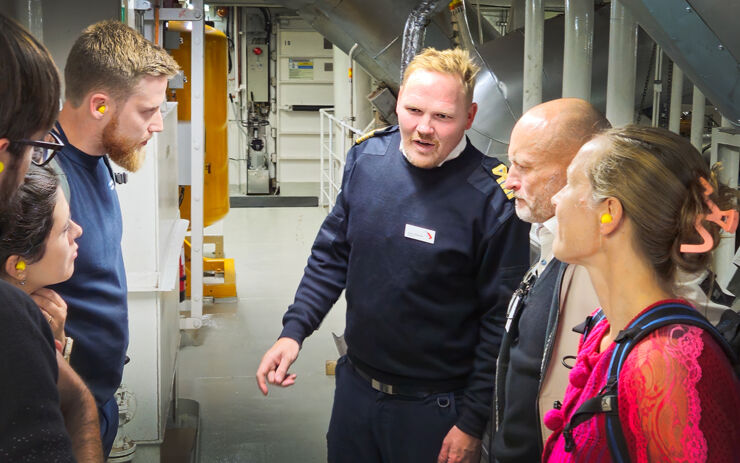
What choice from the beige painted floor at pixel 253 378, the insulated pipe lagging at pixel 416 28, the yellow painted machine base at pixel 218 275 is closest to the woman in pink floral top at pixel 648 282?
the beige painted floor at pixel 253 378

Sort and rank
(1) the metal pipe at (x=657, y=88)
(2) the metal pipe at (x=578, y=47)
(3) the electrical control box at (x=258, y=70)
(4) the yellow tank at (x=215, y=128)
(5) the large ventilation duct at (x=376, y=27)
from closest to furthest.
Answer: (2) the metal pipe at (x=578, y=47) < (1) the metal pipe at (x=657, y=88) < (5) the large ventilation duct at (x=376, y=27) < (4) the yellow tank at (x=215, y=128) < (3) the electrical control box at (x=258, y=70)

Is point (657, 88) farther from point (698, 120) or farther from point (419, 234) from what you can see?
point (419, 234)

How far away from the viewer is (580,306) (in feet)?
5.18

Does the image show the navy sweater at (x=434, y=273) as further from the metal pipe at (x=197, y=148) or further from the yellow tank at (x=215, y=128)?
the yellow tank at (x=215, y=128)

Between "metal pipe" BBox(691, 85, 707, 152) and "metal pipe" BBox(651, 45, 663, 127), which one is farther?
"metal pipe" BBox(651, 45, 663, 127)

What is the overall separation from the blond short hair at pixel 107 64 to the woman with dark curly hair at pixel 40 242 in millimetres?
558

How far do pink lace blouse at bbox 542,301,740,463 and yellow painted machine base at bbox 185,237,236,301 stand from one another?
4898mm

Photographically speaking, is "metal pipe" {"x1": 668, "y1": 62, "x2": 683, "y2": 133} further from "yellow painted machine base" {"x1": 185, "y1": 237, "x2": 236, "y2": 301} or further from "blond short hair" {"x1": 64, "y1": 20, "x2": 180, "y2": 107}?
"yellow painted machine base" {"x1": 185, "y1": 237, "x2": 236, "y2": 301}

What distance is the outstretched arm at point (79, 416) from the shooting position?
1.30m

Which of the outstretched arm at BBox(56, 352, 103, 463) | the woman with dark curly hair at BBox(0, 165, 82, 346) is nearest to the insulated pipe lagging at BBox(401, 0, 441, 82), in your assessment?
the woman with dark curly hair at BBox(0, 165, 82, 346)

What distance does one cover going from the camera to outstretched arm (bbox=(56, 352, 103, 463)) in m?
1.30

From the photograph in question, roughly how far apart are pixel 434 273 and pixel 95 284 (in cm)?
88

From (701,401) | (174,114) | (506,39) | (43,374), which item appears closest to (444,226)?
(701,401)

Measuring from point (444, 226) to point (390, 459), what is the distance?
0.66 m
